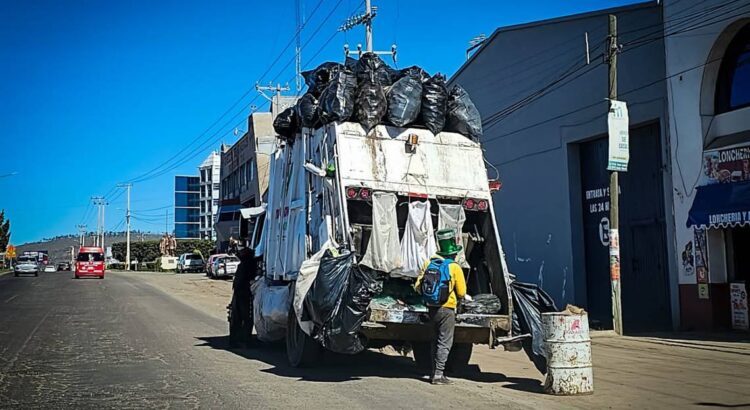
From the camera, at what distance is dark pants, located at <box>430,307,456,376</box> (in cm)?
914

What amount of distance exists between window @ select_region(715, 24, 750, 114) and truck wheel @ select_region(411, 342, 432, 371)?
932cm

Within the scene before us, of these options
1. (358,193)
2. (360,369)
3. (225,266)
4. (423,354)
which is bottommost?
(360,369)

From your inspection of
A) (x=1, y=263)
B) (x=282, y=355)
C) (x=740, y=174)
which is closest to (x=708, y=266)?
(x=740, y=174)

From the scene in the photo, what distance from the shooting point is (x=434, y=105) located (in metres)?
10.7

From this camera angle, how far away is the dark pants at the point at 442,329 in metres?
Answer: 9.14

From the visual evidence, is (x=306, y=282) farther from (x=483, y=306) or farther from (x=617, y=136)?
(x=617, y=136)

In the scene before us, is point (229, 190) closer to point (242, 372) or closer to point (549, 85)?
point (549, 85)

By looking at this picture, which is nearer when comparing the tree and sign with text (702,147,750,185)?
sign with text (702,147,750,185)

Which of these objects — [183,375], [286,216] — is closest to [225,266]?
[286,216]

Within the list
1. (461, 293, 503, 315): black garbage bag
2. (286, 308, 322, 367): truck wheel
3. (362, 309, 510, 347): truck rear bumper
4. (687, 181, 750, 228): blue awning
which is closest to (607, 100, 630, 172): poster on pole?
(687, 181, 750, 228): blue awning

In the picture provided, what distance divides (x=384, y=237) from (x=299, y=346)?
2.04 metres

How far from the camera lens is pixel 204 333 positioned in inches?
641

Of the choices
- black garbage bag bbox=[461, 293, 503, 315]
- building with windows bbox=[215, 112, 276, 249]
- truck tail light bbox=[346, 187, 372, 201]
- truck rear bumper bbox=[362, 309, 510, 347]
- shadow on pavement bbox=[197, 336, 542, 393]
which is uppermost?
building with windows bbox=[215, 112, 276, 249]

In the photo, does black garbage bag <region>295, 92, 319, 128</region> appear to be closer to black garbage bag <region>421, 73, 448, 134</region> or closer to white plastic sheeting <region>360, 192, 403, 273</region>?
black garbage bag <region>421, 73, 448, 134</region>
